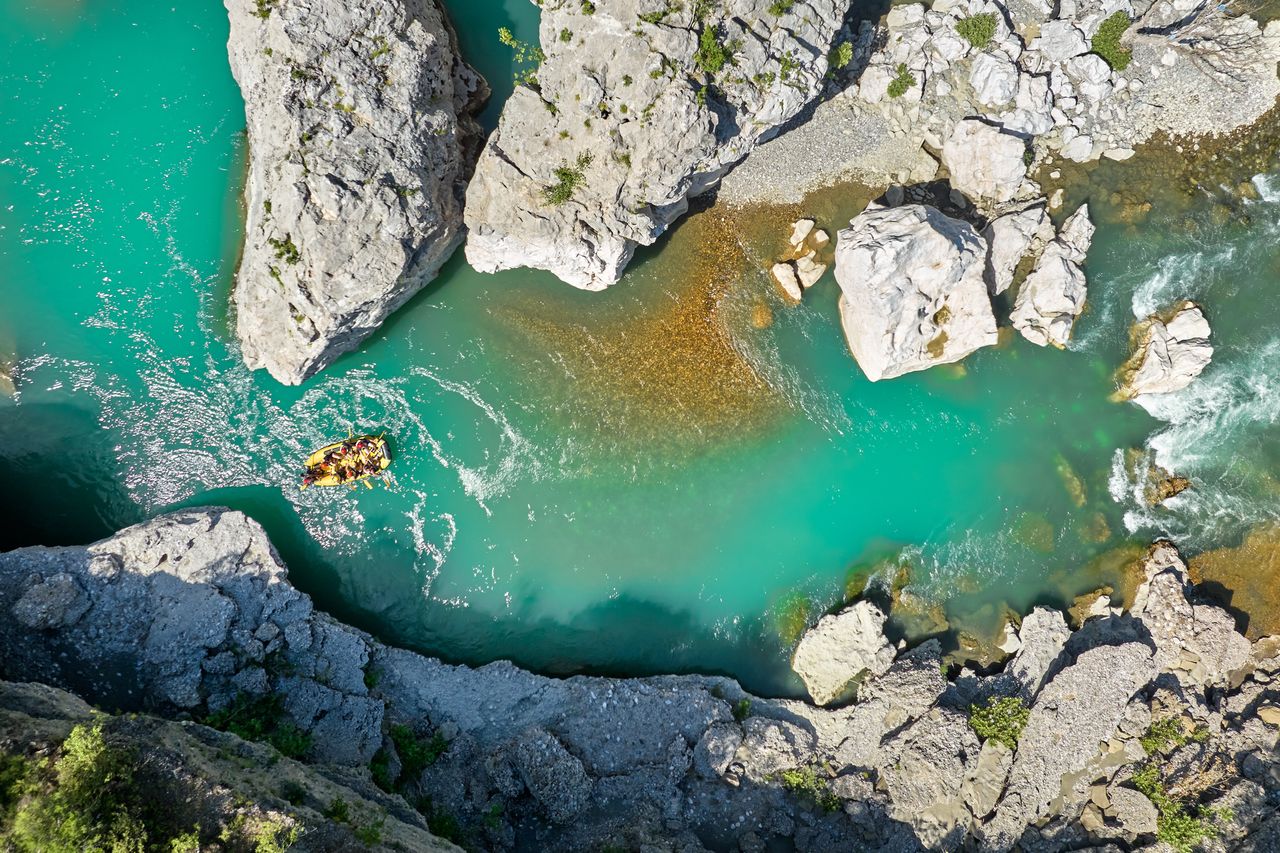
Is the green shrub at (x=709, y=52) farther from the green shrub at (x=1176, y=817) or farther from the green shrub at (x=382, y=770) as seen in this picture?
the green shrub at (x=1176, y=817)

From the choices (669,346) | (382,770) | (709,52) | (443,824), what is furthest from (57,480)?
(709,52)

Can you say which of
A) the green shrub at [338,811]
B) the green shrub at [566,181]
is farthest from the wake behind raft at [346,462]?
the green shrub at [338,811]

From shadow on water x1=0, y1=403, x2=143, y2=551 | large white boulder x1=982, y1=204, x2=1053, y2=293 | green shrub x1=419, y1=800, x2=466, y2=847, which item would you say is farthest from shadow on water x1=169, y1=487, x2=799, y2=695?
large white boulder x1=982, y1=204, x2=1053, y2=293

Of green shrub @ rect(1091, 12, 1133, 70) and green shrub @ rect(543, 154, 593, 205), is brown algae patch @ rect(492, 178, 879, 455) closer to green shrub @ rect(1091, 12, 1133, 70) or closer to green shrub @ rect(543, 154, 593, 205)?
green shrub @ rect(543, 154, 593, 205)

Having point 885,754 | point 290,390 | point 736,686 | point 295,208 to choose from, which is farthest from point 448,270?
point 885,754

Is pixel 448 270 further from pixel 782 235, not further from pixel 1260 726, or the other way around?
pixel 1260 726

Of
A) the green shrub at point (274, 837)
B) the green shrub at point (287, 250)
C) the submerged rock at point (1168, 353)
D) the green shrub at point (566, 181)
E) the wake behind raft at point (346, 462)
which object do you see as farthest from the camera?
the submerged rock at point (1168, 353)
